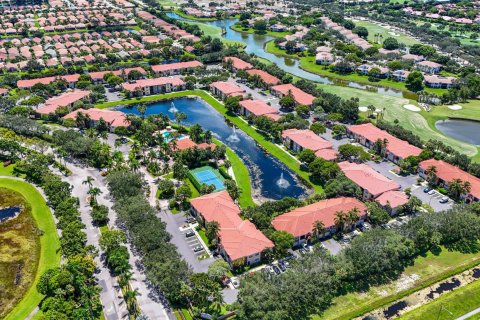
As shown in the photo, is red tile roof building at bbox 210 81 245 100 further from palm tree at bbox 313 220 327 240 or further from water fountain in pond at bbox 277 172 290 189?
palm tree at bbox 313 220 327 240

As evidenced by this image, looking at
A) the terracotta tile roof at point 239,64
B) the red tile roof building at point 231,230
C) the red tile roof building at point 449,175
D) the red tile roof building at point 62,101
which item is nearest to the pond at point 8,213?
the red tile roof building at point 231,230

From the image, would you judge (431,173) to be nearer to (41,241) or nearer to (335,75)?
(41,241)

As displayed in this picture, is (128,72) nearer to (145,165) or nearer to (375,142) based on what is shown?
(145,165)

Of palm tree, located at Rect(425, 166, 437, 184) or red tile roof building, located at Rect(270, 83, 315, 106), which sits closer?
palm tree, located at Rect(425, 166, 437, 184)

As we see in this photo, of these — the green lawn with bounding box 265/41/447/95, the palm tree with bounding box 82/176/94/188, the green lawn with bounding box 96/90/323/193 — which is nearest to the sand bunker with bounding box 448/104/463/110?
the green lawn with bounding box 265/41/447/95

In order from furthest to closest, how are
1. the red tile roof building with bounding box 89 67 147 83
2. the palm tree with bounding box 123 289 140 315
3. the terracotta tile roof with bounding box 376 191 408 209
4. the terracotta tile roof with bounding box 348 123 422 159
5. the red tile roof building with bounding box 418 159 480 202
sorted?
1. the red tile roof building with bounding box 89 67 147 83
2. the terracotta tile roof with bounding box 348 123 422 159
3. the red tile roof building with bounding box 418 159 480 202
4. the terracotta tile roof with bounding box 376 191 408 209
5. the palm tree with bounding box 123 289 140 315

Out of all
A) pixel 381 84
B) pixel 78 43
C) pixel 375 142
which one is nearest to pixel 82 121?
pixel 375 142

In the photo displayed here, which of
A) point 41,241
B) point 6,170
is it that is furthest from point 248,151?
point 6,170
